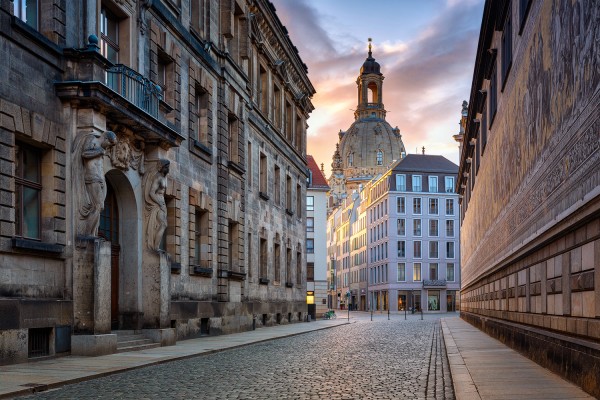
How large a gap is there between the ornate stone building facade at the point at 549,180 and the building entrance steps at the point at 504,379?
31cm

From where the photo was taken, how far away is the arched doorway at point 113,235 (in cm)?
2112

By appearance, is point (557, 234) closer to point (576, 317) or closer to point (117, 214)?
point (576, 317)

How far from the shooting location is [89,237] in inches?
695

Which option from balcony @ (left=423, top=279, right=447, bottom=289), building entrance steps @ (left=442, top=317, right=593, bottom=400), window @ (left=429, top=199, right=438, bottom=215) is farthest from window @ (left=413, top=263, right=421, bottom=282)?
building entrance steps @ (left=442, top=317, right=593, bottom=400)

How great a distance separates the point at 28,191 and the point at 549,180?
420 inches

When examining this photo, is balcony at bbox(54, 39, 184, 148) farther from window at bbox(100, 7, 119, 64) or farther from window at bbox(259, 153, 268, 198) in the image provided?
window at bbox(259, 153, 268, 198)

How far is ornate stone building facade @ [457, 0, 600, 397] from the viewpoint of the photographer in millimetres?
10406

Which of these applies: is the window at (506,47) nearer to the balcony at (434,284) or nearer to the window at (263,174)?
the window at (263,174)

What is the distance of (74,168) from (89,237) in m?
1.64

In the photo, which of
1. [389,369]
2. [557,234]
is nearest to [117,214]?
[389,369]

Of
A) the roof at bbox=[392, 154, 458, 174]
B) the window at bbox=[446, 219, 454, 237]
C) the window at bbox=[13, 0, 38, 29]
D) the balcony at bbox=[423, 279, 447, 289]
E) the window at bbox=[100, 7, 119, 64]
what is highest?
the roof at bbox=[392, 154, 458, 174]

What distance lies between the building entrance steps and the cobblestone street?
15.6 inches

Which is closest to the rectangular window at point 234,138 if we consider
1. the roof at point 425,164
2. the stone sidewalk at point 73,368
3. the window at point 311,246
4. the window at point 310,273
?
the stone sidewalk at point 73,368

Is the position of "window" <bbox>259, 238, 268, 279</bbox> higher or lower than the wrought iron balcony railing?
lower
